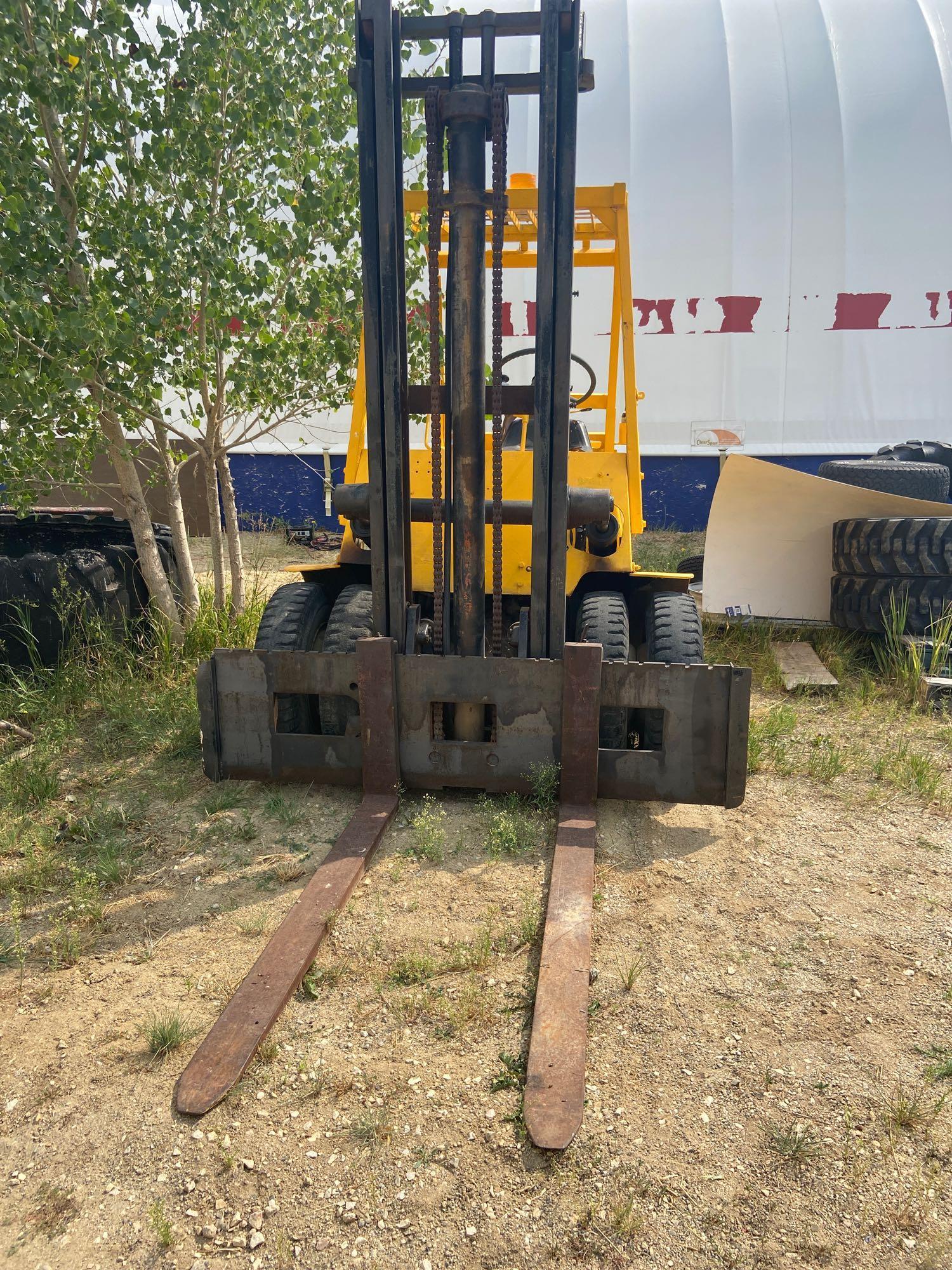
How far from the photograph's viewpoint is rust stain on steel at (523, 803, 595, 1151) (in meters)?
2.41

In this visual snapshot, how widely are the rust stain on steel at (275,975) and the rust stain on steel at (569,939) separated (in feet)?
2.64

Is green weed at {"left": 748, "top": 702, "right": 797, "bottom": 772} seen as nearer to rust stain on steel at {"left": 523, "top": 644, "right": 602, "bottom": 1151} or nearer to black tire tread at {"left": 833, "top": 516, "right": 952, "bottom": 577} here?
rust stain on steel at {"left": 523, "top": 644, "right": 602, "bottom": 1151}

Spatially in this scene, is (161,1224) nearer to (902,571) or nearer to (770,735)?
(770,735)

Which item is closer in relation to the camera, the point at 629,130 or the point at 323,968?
the point at 323,968

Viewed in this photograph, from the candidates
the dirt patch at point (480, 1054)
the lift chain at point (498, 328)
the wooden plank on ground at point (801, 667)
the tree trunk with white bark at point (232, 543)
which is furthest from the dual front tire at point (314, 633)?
the wooden plank on ground at point (801, 667)

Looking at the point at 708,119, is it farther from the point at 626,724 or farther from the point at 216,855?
the point at 216,855

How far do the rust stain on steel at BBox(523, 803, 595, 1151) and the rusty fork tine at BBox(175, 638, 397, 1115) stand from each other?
809mm

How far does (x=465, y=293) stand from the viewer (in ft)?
13.3

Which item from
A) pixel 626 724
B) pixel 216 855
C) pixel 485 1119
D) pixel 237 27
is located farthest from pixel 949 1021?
pixel 237 27

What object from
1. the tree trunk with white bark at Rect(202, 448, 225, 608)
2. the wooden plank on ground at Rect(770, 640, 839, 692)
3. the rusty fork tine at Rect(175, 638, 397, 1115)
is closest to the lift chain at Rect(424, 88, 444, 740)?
the rusty fork tine at Rect(175, 638, 397, 1115)

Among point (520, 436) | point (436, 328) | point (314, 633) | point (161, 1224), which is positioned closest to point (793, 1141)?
point (161, 1224)

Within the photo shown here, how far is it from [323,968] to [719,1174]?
144cm

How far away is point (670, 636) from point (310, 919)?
249 centimetres

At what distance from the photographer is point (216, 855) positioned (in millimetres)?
4031
